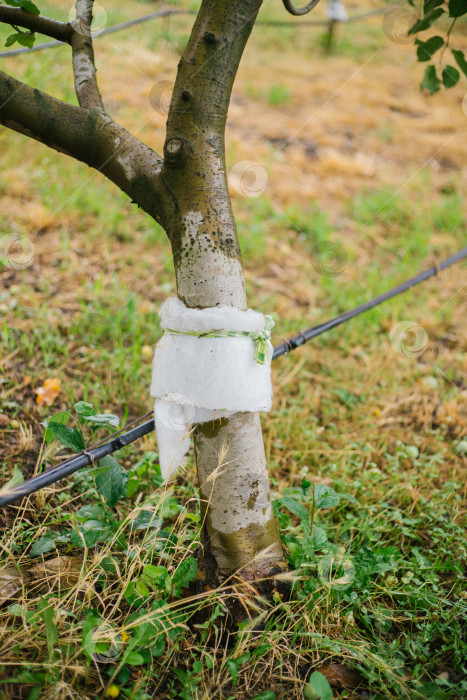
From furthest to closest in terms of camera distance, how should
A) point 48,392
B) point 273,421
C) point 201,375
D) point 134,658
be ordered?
point 273,421 → point 48,392 → point 201,375 → point 134,658

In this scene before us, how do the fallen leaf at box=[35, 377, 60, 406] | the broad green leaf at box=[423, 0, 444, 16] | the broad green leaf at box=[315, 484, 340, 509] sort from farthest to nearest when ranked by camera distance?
the fallen leaf at box=[35, 377, 60, 406] → the broad green leaf at box=[423, 0, 444, 16] → the broad green leaf at box=[315, 484, 340, 509]

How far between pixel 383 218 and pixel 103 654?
361cm

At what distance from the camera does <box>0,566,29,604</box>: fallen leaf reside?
124 centimetres

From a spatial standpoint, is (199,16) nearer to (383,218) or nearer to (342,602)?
(342,602)

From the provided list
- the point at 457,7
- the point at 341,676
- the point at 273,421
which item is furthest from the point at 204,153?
the point at 341,676

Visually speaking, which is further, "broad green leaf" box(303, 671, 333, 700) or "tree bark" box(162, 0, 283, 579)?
"tree bark" box(162, 0, 283, 579)

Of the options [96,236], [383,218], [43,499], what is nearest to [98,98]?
[43,499]

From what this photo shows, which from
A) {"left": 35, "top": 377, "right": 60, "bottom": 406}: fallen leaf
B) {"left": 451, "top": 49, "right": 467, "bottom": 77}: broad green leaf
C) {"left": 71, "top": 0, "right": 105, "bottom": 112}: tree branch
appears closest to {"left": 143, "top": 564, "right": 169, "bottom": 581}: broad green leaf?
{"left": 35, "top": 377, "right": 60, "bottom": 406}: fallen leaf

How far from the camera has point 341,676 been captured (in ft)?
4.00

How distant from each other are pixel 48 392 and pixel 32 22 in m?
1.23

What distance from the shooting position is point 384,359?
2.59m

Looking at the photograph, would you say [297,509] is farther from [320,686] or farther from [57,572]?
[57,572]

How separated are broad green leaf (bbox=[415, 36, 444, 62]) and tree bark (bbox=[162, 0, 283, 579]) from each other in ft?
2.46

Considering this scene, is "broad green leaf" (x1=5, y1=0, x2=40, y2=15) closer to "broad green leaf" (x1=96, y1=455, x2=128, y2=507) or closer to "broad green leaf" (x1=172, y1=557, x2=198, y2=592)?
"broad green leaf" (x1=96, y1=455, x2=128, y2=507)
